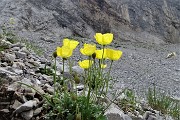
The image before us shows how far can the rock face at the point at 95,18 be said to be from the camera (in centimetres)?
1451

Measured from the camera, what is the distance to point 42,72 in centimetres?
507

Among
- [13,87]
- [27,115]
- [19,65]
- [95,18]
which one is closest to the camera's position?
[27,115]

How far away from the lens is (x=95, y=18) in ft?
56.2

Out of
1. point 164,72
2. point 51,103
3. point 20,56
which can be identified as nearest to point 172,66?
point 164,72

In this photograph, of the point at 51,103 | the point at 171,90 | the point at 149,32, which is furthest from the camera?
the point at 149,32

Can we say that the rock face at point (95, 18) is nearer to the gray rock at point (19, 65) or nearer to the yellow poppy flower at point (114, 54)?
the gray rock at point (19, 65)

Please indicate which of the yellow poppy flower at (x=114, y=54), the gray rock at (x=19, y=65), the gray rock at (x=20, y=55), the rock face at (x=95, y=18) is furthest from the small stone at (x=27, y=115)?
the rock face at (x=95, y=18)

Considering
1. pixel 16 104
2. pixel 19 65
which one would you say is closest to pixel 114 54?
pixel 16 104

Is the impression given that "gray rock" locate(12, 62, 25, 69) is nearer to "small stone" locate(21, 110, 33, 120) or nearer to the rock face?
"small stone" locate(21, 110, 33, 120)

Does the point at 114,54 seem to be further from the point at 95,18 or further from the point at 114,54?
the point at 95,18

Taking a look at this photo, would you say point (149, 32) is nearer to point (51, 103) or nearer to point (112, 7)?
point (112, 7)

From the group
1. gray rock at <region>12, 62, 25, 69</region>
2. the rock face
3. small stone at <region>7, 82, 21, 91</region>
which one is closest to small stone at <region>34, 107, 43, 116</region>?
small stone at <region>7, 82, 21, 91</region>

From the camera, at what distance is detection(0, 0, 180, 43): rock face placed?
1451 cm

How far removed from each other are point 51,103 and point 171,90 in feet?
22.8
